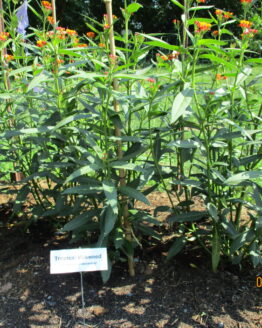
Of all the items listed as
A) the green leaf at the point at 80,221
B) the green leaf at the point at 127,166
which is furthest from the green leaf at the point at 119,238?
the green leaf at the point at 127,166

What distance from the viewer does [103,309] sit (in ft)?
6.83

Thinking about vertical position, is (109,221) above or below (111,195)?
below

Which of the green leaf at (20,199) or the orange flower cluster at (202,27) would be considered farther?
the green leaf at (20,199)

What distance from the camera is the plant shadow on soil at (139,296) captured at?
6.59 ft

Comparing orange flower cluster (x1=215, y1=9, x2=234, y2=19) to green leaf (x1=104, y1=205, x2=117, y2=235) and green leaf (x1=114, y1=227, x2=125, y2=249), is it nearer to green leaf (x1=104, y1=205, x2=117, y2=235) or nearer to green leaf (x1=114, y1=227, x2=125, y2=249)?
green leaf (x1=104, y1=205, x2=117, y2=235)

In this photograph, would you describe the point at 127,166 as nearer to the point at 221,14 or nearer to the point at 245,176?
the point at 245,176

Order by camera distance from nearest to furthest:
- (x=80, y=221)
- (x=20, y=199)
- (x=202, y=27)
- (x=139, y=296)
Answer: (x=202, y=27)
(x=80, y=221)
(x=139, y=296)
(x=20, y=199)

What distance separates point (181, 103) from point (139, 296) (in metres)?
1.18

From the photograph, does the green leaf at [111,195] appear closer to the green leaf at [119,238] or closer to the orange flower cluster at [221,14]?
the green leaf at [119,238]

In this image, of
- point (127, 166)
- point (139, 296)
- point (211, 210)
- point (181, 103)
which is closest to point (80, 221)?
point (127, 166)

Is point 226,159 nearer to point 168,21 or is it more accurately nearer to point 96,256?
point 96,256

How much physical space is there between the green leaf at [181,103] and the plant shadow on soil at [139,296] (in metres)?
1.12

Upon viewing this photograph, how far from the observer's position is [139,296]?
2.16 m

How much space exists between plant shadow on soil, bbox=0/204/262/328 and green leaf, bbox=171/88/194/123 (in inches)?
43.9
